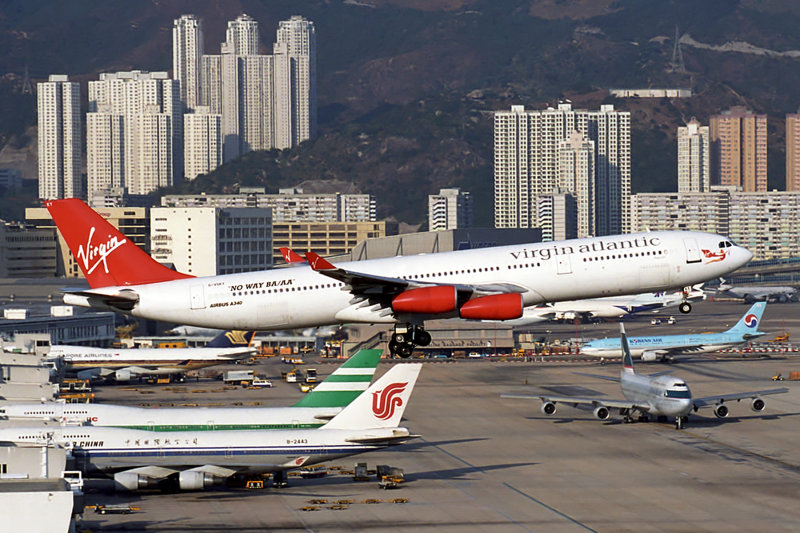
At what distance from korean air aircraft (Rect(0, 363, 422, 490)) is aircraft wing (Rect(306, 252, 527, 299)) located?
824cm

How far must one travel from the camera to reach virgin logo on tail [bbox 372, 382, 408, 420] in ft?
251

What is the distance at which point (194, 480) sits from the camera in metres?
75.6

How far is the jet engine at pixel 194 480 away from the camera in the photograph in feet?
248

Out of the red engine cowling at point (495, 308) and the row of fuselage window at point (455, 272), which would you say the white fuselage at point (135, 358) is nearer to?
the row of fuselage window at point (455, 272)

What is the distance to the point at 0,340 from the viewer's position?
415 ft

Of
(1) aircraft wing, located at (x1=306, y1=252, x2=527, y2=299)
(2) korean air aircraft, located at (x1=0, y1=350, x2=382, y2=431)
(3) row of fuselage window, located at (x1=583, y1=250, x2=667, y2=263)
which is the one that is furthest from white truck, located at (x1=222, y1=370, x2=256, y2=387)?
(3) row of fuselage window, located at (x1=583, y1=250, x2=667, y2=263)

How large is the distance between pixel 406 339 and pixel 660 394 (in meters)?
42.5

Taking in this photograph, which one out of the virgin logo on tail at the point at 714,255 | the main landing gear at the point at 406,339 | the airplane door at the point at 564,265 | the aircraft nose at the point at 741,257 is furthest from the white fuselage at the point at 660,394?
the main landing gear at the point at 406,339

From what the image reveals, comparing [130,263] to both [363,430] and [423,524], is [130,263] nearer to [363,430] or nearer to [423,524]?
[363,430]

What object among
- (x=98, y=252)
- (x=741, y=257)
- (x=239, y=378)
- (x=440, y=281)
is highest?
(x=98, y=252)

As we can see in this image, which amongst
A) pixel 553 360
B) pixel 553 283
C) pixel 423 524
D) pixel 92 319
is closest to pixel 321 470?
pixel 423 524

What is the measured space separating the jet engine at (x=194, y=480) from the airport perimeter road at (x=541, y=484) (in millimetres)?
764

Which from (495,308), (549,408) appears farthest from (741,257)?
(549,408)

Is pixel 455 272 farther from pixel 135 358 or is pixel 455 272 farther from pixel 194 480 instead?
pixel 135 358
